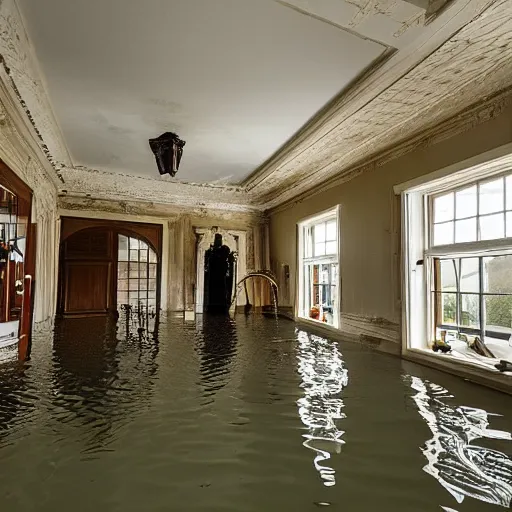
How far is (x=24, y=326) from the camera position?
158 inches

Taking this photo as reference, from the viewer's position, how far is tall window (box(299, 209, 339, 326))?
17.7ft

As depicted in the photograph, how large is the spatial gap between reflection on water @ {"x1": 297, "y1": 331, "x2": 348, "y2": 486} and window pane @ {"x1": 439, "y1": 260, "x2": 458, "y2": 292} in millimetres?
1280

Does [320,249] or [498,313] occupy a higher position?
[320,249]

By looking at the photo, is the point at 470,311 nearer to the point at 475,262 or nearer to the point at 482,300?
the point at 482,300

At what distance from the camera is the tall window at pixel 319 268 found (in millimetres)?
5406

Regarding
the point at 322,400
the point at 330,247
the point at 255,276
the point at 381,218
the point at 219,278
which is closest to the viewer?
the point at 322,400

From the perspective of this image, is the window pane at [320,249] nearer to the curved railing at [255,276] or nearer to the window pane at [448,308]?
the curved railing at [255,276]

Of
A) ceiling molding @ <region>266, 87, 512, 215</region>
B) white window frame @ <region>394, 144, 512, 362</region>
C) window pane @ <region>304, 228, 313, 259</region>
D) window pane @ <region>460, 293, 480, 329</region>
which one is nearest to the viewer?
ceiling molding @ <region>266, 87, 512, 215</region>

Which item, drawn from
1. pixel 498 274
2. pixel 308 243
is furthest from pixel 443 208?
pixel 308 243

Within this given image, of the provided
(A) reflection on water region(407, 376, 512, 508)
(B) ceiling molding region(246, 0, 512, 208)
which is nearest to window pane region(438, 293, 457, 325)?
(A) reflection on water region(407, 376, 512, 508)

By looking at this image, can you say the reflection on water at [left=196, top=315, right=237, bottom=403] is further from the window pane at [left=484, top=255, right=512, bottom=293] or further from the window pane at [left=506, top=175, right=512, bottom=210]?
the window pane at [left=506, top=175, right=512, bottom=210]

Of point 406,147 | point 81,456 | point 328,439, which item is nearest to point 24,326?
point 81,456

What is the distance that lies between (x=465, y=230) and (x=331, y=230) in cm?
236

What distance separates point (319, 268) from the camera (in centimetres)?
592
